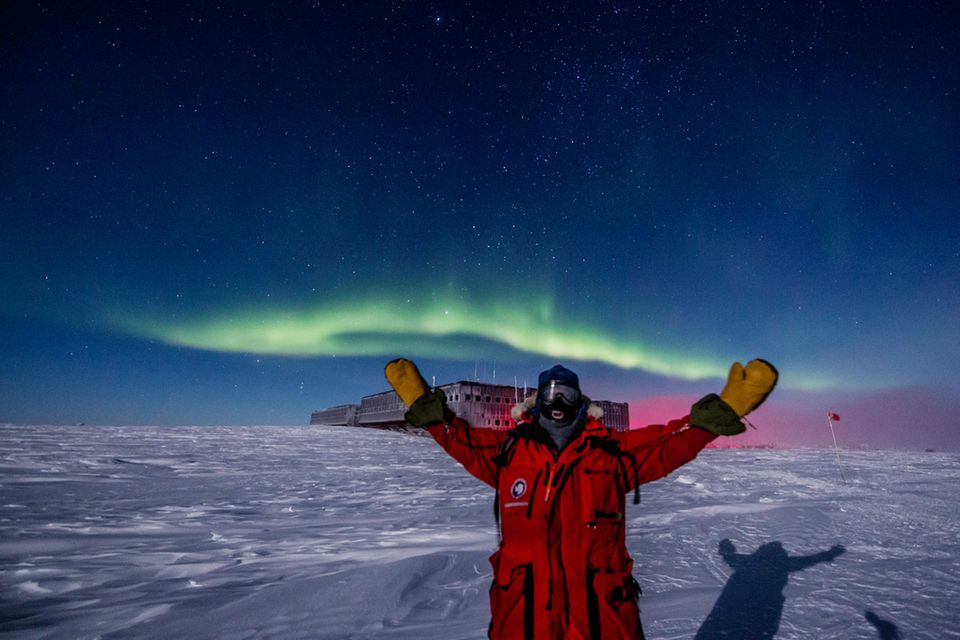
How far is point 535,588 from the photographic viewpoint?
208cm

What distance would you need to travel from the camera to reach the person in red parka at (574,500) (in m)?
2.04

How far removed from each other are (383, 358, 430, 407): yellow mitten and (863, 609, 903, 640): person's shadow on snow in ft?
15.0

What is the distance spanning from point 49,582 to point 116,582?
0.61m

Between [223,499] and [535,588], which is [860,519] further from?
[223,499]

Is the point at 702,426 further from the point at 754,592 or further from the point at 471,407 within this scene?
the point at 471,407

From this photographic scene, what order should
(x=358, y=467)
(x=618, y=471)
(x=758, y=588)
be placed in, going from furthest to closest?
(x=358, y=467) → (x=758, y=588) → (x=618, y=471)

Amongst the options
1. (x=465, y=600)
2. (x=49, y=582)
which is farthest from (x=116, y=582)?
(x=465, y=600)

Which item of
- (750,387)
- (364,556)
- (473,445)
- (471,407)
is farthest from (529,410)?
(471,407)

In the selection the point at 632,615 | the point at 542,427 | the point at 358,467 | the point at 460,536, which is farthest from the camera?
the point at 358,467

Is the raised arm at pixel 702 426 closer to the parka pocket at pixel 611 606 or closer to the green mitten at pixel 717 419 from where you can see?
the green mitten at pixel 717 419

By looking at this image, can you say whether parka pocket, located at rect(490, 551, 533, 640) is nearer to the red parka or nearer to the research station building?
the red parka

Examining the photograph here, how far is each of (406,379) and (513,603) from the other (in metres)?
1.37

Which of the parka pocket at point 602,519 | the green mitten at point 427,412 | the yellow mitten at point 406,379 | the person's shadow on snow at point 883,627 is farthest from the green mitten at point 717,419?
the person's shadow on snow at point 883,627

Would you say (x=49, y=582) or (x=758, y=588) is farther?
(x=758, y=588)
